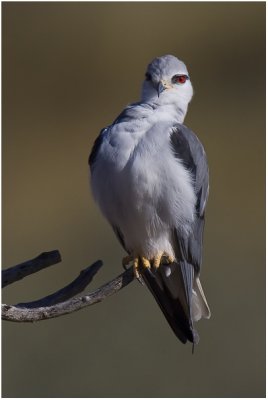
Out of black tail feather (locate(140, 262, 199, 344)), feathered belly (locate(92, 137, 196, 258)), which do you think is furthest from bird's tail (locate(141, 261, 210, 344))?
feathered belly (locate(92, 137, 196, 258))

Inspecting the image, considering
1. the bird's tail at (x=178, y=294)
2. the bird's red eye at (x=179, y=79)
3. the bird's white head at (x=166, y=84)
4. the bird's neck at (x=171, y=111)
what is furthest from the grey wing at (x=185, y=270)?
the bird's red eye at (x=179, y=79)

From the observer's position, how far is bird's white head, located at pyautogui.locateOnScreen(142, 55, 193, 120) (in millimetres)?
5309

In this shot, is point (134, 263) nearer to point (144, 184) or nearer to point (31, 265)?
point (144, 184)

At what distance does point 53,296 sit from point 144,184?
755 mm

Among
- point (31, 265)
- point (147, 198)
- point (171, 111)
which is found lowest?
point (31, 265)

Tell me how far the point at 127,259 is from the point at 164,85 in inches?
41.0

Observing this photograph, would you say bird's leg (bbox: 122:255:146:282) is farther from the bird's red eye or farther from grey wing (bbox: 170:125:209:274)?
the bird's red eye

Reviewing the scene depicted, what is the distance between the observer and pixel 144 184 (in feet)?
16.1

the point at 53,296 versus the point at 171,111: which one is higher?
the point at 171,111

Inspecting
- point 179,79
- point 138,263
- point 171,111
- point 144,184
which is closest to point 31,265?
point 144,184

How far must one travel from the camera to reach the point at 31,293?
817 centimetres

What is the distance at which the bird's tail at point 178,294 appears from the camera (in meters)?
5.33

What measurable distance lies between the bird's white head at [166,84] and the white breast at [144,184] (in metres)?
0.26

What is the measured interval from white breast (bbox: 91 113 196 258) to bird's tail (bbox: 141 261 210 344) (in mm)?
→ 230
